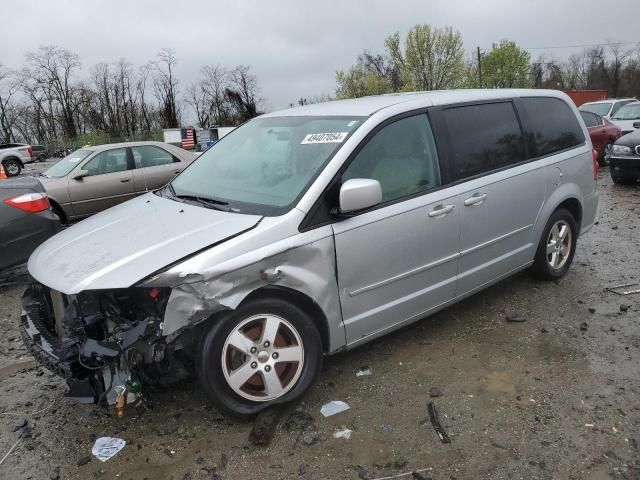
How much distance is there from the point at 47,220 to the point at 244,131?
277cm

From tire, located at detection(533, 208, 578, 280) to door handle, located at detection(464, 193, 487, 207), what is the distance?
108cm

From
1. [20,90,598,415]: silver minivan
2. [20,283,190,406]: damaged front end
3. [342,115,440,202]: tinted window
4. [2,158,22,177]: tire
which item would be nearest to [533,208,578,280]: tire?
[20,90,598,415]: silver minivan

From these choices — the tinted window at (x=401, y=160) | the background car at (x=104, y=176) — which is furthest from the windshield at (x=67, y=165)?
the tinted window at (x=401, y=160)

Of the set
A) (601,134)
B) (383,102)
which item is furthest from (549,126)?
(601,134)

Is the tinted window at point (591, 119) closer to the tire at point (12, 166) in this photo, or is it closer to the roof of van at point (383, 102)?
the roof of van at point (383, 102)

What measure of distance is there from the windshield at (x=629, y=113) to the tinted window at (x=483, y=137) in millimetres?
13985

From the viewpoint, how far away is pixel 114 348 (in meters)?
2.70

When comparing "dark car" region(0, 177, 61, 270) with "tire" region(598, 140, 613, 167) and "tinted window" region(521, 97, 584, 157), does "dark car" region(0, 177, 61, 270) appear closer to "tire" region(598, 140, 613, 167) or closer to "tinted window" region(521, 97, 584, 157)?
"tinted window" region(521, 97, 584, 157)

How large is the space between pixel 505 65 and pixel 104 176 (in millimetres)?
52736

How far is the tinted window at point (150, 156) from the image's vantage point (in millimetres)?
9812

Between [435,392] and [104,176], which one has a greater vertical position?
[104,176]

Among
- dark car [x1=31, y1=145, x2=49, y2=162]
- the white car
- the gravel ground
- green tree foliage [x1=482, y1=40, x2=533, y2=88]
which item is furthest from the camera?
green tree foliage [x1=482, y1=40, x2=533, y2=88]

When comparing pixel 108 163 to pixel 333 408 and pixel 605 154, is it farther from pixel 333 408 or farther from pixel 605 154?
pixel 605 154

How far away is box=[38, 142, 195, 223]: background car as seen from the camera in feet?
29.7
